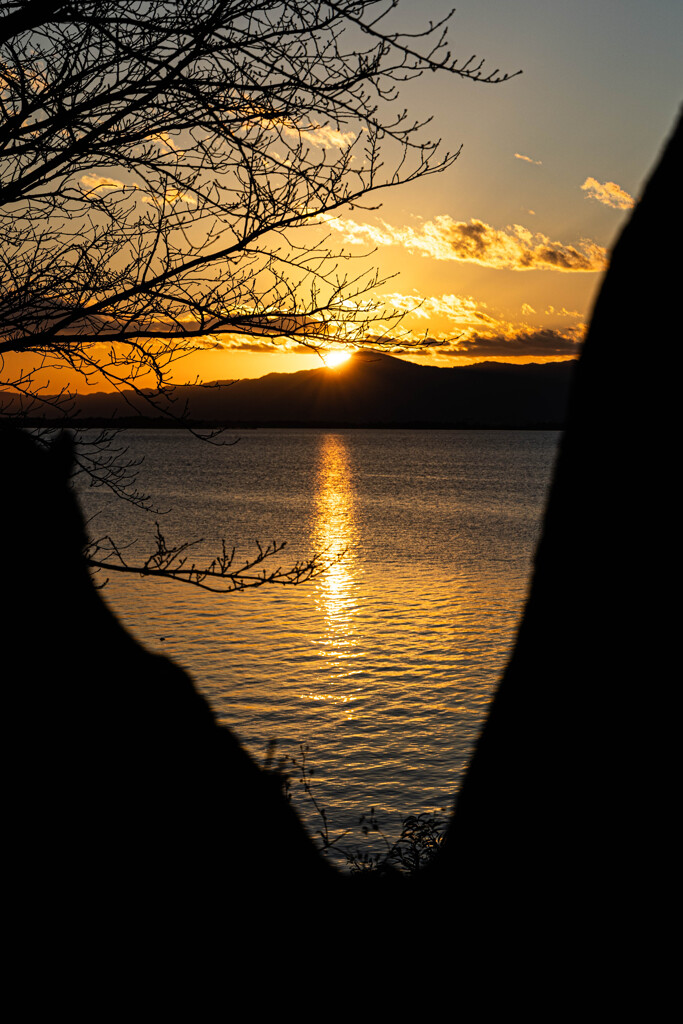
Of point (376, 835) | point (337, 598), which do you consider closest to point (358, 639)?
point (337, 598)

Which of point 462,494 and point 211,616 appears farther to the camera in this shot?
point 462,494

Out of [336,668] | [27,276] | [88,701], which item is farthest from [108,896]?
[336,668]

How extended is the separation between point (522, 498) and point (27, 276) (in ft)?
270

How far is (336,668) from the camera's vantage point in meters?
24.0

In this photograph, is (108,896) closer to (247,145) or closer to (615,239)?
(247,145)

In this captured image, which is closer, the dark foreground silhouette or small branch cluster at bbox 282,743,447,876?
the dark foreground silhouette

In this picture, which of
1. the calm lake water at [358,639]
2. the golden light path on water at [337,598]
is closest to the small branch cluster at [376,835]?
the calm lake water at [358,639]

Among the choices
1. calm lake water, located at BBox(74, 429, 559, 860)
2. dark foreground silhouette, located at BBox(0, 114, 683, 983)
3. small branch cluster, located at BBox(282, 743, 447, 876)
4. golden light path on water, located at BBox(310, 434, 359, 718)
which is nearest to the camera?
dark foreground silhouette, located at BBox(0, 114, 683, 983)

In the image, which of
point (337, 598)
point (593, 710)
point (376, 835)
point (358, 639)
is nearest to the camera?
point (593, 710)

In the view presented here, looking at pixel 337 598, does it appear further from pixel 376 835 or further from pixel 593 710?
pixel 593 710

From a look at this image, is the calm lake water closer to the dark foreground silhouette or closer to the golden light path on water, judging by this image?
the golden light path on water

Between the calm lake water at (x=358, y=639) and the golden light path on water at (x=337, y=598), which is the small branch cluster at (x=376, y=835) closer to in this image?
the calm lake water at (x=358, y=639)

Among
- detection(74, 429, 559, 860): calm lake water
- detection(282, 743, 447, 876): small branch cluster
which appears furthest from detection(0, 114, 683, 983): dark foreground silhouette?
detection(74, 429, 559, 860): calm lake water

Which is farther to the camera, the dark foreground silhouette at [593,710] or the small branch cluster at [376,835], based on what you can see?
the small branch cluster at [376,835]
